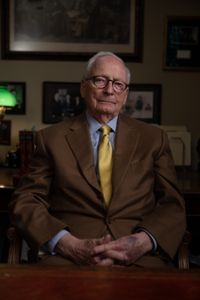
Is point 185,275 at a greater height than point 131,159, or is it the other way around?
point 131,159

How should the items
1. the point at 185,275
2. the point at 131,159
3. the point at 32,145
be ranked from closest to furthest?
1. the point at 185,275
2. the point at 131,159
3. the point at 32,145

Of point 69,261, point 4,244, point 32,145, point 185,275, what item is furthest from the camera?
point 4,244

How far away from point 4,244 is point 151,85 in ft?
5.02

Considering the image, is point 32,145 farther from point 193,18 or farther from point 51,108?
point 193,18

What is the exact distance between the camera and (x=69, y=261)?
186cm

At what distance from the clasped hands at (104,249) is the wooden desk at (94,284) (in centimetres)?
38

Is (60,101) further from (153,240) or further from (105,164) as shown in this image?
(153,240)

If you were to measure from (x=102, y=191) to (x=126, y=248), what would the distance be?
11.2 inches

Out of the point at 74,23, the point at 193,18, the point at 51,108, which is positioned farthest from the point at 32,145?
the point at 193,18

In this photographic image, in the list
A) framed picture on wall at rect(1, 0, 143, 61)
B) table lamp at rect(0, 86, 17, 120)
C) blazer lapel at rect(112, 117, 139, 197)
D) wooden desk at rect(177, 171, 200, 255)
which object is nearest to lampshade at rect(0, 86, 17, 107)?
table lamp at rect(0, 86, 17, 120)

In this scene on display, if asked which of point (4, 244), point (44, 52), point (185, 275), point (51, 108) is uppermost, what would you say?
point (44, 52)

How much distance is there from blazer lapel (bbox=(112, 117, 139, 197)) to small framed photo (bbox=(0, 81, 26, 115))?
1.25 m

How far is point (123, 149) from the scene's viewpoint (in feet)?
6.68

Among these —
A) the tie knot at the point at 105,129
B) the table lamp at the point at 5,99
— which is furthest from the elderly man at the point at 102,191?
the table lamp at the point at 5,99
